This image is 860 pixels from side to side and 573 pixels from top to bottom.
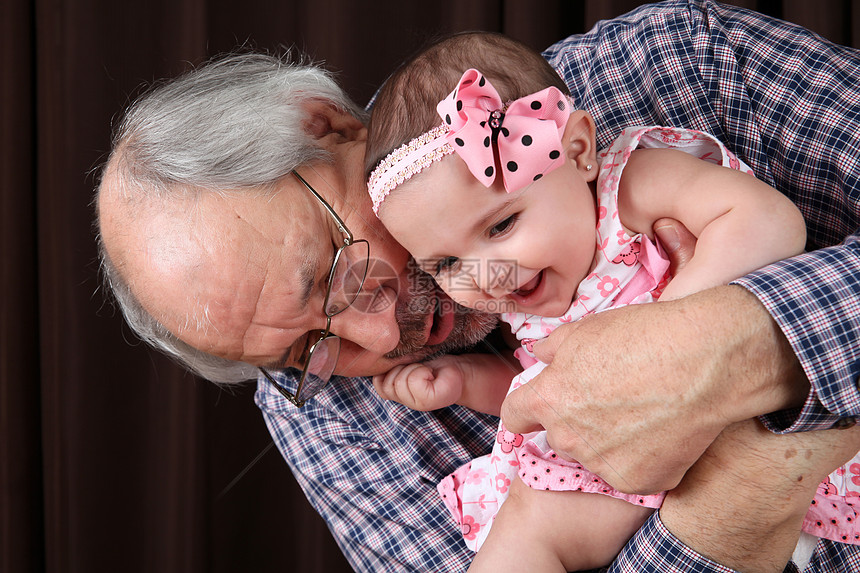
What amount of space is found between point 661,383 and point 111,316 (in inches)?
66.5

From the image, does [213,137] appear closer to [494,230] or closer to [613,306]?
[494,230]

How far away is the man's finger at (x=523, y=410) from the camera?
0.95 m

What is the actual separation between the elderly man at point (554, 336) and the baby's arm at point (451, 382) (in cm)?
4

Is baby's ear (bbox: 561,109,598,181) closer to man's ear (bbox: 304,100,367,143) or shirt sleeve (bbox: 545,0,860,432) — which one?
shirt sleeve (bbox: 545,0,860,432)

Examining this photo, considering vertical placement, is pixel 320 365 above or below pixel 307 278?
below

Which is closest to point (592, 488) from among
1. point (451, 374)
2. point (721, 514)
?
point (721, 514)

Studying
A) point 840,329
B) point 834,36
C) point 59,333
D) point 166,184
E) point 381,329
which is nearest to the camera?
point 840,329

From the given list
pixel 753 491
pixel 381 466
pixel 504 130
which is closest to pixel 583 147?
pixel 504 130

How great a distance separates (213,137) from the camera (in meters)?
1.18

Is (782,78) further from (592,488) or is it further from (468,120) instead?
(592,488)

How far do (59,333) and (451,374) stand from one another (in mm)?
1294

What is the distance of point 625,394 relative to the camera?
0.88m

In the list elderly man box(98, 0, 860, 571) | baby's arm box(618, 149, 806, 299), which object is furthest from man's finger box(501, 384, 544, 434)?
baby's arm box(618, 149, 806, 299)

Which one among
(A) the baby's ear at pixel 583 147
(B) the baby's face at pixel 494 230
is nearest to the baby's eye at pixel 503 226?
(B) the baby's face at pixel 494 230
